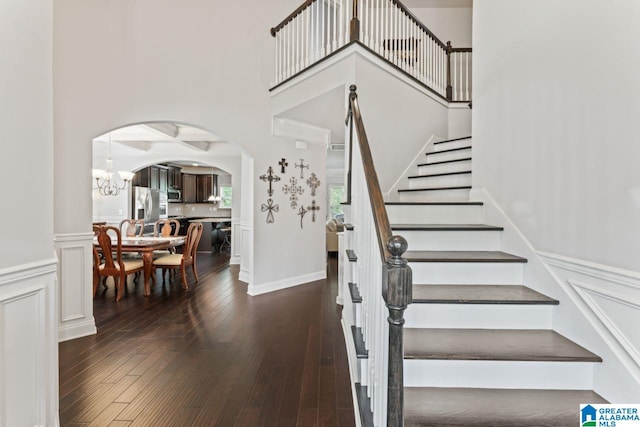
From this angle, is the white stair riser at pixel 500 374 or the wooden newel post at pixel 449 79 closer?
the white stair riser at pixel 500 374

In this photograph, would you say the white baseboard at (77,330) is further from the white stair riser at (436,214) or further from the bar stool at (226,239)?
the bar stool at (226,239)

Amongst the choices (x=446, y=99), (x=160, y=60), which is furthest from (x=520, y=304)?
(x=160, y=60)

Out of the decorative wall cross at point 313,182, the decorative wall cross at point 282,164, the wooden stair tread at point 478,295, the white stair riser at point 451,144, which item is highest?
the white stair riser at point 451,144

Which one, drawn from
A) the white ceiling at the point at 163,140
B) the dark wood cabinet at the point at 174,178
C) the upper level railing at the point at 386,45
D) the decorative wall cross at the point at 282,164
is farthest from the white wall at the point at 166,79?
the dark wood cabinet at the point at 174,178

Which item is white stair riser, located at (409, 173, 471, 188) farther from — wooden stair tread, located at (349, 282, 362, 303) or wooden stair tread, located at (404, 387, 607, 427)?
wooden stair tread, located at (404, 387, 607, 427)

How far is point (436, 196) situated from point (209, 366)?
261 centimetres

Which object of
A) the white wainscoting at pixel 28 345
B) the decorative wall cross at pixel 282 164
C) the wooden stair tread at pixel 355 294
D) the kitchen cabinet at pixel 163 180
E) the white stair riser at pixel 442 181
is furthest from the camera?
the kitchen cabinet at pixel 163 180

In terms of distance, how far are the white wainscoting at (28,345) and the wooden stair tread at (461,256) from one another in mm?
2022

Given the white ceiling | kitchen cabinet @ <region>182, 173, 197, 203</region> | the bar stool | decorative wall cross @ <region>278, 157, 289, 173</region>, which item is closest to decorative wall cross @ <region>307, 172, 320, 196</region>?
decorative wall cross @ <region>278, 157, 289, 173</region>

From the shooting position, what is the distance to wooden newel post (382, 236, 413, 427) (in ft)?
2.93

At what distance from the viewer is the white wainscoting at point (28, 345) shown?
4.70ft

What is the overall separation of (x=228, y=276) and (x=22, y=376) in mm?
4246

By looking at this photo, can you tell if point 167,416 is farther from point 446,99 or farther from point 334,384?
point 446,99

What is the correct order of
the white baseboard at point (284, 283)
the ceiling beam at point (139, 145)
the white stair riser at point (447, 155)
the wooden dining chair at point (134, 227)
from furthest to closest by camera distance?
the ceiling beam at point (139, 145), the wooden dining chair at point (134, 227), the white baseboard at point (284, 283), the white stair riser at point (447, 155)
